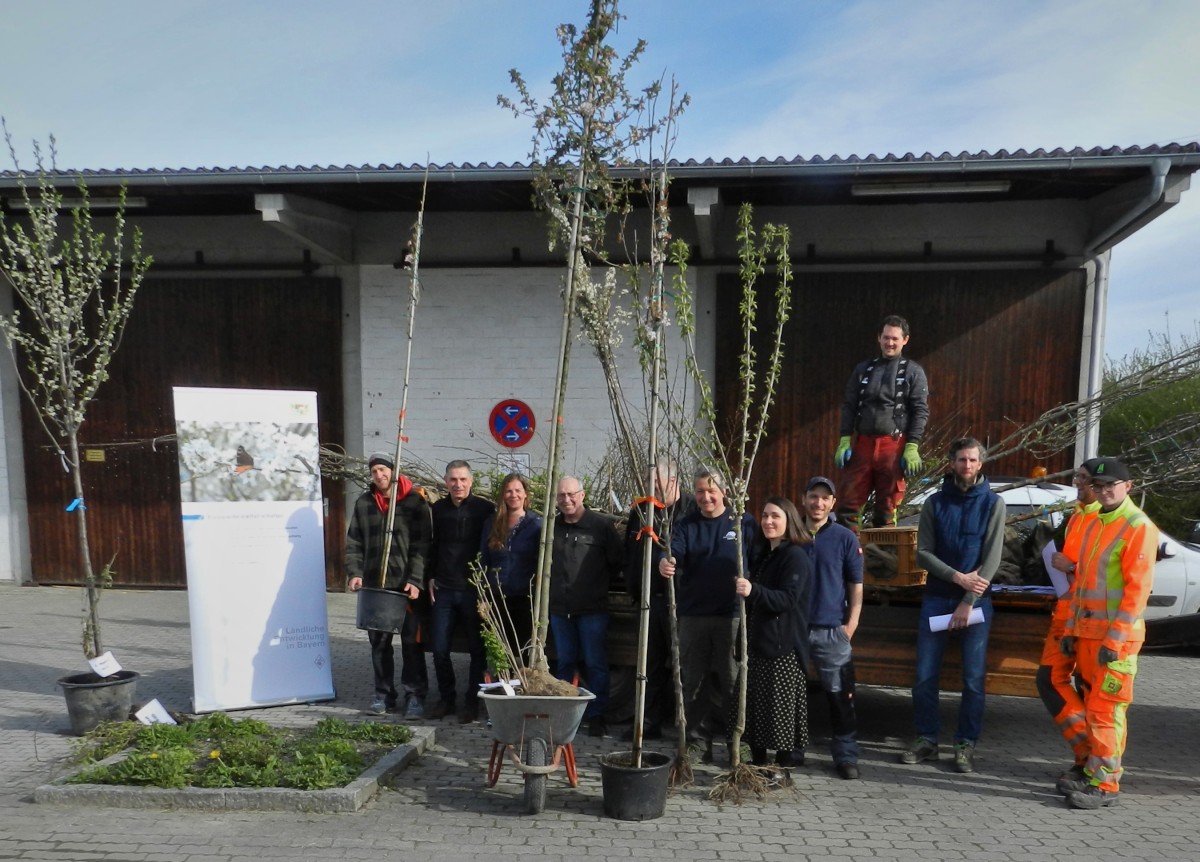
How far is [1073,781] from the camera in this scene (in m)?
4.98

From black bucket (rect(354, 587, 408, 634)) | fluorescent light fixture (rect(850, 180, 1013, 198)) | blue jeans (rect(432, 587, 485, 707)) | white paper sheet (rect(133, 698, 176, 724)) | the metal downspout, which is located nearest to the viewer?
white paper sheet (rect(133, 698, 176, 724))

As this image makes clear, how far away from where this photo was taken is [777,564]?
5102 millimetres

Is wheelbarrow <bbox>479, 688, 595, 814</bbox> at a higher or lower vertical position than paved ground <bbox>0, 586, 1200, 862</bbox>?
higher

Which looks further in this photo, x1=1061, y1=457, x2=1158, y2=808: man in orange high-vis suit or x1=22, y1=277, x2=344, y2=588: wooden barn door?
x1=22, y1=277, x2=344, y2=588: wooden barn door

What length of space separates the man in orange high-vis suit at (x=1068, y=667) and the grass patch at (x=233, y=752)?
3.82 meters

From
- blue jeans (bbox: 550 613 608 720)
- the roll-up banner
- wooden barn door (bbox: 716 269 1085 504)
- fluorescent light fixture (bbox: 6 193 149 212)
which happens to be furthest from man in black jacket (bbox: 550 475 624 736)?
fluorescent light fixture (bbox: 6 193 149 212)

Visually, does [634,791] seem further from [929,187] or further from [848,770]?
[929,187]

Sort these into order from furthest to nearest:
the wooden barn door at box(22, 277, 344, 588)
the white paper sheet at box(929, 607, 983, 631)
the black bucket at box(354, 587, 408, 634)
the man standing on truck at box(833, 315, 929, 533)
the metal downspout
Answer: the wooden barn door at box(22, 277, 344, 588) < the metal downspout < the man standing on truck at box(833, 315, 929, 533) < the black bucket at box(354, 587, 408, 634) < the white paper sheet at box(929, 607, 983, 631)

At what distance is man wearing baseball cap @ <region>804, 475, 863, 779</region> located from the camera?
17.3ft

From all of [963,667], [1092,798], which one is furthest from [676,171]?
[1092,798]

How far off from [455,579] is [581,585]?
3.34 ft

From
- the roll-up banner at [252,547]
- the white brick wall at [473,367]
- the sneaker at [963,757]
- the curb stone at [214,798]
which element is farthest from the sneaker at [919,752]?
the white brick wall at [473,367]

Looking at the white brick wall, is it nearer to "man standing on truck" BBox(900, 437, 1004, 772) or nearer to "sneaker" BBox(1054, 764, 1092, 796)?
"man standing on truck" BBox(900, 437, 1004, 772)

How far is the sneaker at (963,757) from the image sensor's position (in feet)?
17.5
